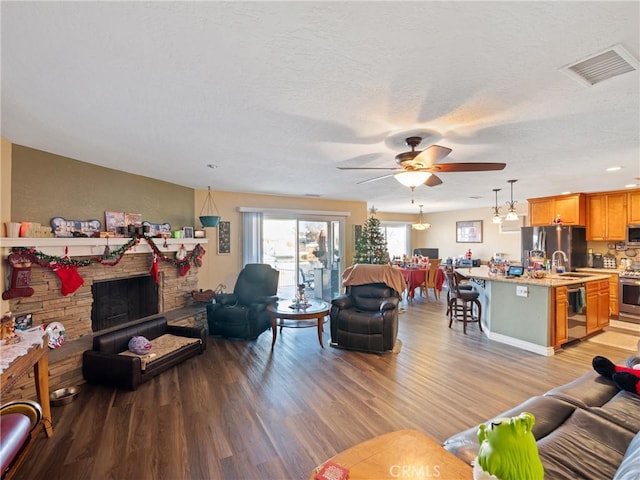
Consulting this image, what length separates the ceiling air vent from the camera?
152cm

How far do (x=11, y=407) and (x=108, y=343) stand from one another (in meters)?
1.34

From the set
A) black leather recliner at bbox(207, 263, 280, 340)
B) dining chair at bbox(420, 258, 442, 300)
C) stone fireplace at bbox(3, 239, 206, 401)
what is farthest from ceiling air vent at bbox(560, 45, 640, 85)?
dining chair at bbox(420, 258, 442, 300)

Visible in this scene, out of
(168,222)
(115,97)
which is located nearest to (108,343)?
(168,222)

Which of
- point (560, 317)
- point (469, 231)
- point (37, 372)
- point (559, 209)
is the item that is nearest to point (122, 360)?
point (37, 372)

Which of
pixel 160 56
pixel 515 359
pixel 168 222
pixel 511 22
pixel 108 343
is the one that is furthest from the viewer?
pixel 168 222

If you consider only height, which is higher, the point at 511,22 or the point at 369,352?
the point at 511,22

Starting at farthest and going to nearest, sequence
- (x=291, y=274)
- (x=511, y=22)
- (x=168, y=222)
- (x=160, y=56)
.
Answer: (x=291, y=274) → (x=168, y=222) → (x=160, y=56) → (x=511, y=22)

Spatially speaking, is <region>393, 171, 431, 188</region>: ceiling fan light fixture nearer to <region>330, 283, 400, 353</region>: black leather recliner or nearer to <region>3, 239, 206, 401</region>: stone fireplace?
<region>330, 283, 400, 353</region>: black leather recliner

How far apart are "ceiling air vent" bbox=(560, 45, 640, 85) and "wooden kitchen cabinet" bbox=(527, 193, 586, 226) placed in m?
5.23

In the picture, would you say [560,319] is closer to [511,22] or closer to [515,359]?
[515,359]

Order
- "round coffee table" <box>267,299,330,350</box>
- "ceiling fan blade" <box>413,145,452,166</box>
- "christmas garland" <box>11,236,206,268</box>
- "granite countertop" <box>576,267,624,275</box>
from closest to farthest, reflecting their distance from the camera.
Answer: "ceiling fan blade" <box>413,145,452,166</box>
"christmas garland" <box>11,236,206,268</box>
"round coffee table" <box>267,299,330,350</box>
"granite countertop" <box>576,267,624,275</box>

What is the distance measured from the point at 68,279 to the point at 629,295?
8.42 meters

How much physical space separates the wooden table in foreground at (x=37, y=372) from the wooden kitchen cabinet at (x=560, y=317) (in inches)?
214

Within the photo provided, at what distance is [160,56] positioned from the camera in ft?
5.01
